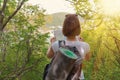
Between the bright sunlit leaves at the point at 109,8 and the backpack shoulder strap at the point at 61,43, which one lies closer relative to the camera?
the backpack shoulder strap at the point at 61,43

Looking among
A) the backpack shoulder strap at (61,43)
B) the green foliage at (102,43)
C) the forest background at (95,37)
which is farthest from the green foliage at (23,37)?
the backpack shoulder strap at (61,43)

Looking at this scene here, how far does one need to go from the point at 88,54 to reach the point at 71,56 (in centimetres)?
57

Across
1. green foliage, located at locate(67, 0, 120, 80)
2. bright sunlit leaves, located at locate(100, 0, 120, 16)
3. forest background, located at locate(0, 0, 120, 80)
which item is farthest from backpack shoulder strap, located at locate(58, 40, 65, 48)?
bright sunlit leaves, located at locate(100, 0, 120, 16)

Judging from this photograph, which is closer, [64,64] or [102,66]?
[64,64]

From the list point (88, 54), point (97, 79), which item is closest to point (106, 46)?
point (97, 79)

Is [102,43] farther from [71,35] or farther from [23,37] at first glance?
[71,35]

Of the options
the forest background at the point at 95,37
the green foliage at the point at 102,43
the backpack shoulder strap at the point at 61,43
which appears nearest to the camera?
the backpack shoulder strap at the point at 61,43

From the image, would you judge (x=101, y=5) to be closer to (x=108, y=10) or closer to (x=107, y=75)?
(x=108, y=10)

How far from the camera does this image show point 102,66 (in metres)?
32.1

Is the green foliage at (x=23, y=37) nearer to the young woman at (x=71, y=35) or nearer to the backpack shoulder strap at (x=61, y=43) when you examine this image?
the young woman at (x=71, y=35)

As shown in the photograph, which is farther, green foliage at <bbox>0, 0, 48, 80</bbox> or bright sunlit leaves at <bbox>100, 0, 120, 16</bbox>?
bright sunlit leaves at <bbox>100, 0, 120, 16</bbox>

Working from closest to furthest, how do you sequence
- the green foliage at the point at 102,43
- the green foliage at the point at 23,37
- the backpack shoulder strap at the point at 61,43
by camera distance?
the backpack shoulder strap at the point at 61,43
the green foliage at the point at 23,37
the green foliage at the point at 102,43

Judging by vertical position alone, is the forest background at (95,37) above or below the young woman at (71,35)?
below

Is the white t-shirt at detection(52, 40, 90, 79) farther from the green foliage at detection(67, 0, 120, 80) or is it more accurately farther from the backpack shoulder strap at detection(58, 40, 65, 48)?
the green foliage at detection(67, 0, 120, 80)
